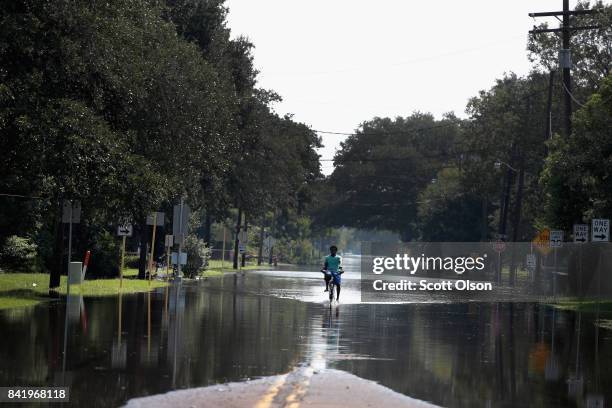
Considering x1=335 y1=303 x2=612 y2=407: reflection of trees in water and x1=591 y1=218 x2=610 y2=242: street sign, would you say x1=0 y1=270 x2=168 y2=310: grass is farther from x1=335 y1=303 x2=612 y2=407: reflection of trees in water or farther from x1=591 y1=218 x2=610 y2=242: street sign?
x1=591 y1=218 x2=610 y2=242: street sign

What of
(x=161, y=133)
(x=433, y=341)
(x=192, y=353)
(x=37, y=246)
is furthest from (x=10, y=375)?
(x=37, y=246)

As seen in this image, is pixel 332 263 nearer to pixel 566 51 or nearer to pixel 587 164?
pixel 587 164

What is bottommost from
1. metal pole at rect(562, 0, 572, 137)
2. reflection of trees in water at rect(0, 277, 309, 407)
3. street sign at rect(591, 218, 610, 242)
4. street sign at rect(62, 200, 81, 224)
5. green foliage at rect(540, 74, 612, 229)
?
reflection of trees in water at rect(0, 277, 309, 407)

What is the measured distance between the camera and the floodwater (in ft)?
46.6

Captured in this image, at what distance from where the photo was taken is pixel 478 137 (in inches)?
3393

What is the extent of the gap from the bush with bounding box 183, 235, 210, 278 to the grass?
10.6 m

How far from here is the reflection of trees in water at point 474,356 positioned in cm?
1429

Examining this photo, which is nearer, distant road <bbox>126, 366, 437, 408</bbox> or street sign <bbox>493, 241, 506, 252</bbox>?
distant road <bbox>126, 366, 437, 408</bbox>

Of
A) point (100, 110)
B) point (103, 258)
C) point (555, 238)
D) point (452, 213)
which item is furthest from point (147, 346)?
point (452, 213)

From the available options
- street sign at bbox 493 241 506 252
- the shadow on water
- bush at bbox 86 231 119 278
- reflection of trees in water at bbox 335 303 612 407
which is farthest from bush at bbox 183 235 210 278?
reflection of trees in water at bbox 335 303 612 407

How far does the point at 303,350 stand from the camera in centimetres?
1905

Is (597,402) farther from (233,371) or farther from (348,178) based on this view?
(348,178)

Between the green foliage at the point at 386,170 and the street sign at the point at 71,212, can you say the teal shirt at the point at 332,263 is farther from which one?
the green foliage at the point at 386,170

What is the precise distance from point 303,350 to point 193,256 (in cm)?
4115
